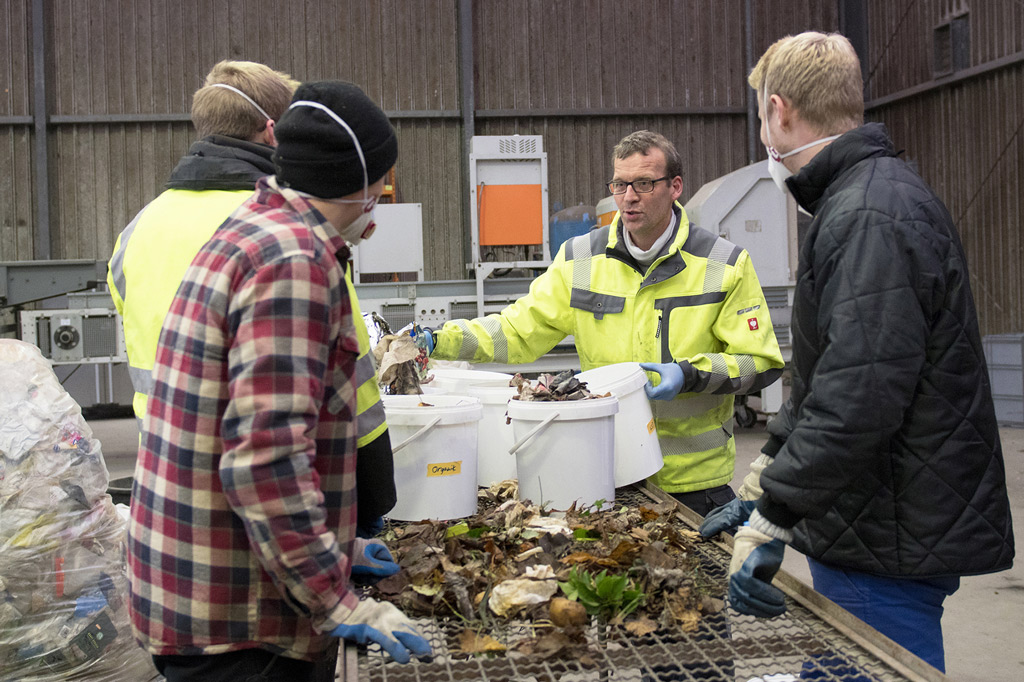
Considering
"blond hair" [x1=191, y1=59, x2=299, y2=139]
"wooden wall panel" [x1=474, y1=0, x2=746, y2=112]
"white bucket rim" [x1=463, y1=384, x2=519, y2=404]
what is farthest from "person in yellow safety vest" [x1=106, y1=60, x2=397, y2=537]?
"wooden wall panel" [x1=474, y1=0, x2=746, y2=112]

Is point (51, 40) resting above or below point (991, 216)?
above

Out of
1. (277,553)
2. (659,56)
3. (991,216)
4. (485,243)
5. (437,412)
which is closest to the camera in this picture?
(277,553)

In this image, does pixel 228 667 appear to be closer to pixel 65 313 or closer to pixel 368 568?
pixel 368 568

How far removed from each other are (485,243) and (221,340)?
566 cm

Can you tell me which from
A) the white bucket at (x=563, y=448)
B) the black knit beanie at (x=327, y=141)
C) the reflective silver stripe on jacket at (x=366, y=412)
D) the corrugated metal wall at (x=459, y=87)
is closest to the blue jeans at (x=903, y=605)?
the white bucket at (x=563, y=448)

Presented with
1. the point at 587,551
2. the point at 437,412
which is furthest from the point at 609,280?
the point at 587,551

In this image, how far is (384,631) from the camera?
1.15 m

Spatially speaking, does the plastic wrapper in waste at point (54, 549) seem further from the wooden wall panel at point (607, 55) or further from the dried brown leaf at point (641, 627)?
the wooden wall panel at point (607, 55)

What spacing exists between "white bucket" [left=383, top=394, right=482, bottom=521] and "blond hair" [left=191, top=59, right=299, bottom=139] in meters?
0.73

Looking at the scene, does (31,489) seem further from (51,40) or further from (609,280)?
(51,40)

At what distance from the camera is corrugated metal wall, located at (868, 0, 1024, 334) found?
8.80 metres

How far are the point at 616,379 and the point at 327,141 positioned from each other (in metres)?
1.09

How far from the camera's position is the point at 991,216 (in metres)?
9.14

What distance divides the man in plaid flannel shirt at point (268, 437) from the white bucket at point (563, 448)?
25.5 inches
